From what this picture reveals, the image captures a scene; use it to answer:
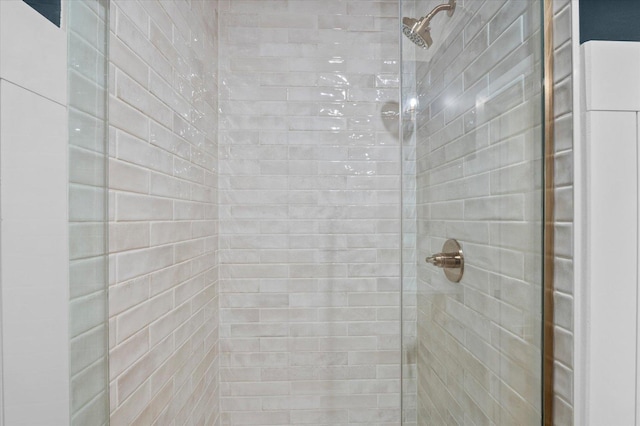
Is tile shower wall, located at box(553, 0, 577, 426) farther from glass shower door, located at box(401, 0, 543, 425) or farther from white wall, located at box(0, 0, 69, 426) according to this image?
white wall, located at box(0, 0, 69, 426)

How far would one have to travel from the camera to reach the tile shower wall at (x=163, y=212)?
2.74 feet

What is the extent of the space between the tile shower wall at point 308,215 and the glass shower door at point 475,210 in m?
0.49

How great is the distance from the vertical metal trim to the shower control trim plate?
23 cm

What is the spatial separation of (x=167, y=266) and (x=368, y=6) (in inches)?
53.7

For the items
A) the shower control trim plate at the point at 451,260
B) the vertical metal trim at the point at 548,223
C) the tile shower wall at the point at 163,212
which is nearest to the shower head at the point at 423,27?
the vertical metal trim at the point at 548,223

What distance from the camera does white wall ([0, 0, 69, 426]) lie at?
1.40 feet

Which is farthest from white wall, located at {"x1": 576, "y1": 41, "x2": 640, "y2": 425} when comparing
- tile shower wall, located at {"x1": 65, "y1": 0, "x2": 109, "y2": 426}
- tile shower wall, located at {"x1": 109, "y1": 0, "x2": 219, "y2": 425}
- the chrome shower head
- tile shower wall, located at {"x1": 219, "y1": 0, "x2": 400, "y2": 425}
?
tile shower wall, located at {"x1": 219, "y1": 0, "x2": 400, "y2": 425}

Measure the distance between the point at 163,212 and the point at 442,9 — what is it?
0.91 metres

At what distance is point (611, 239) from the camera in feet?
2.17

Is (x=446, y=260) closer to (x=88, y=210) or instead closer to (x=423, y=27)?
(x=423, y=27)

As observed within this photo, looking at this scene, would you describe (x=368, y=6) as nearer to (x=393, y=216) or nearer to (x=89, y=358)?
(x=393, y=216)

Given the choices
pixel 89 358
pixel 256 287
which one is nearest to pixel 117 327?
pixel 89 358

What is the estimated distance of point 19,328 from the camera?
1.45 feet

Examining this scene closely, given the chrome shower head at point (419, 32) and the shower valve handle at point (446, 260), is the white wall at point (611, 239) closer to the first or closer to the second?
the shower valve handle at point (446, 260)
